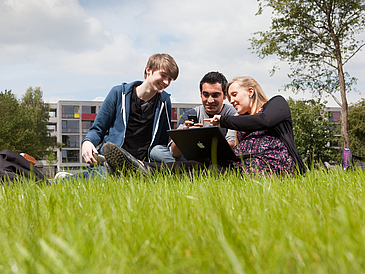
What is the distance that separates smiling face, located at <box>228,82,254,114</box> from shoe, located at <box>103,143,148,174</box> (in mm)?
1447

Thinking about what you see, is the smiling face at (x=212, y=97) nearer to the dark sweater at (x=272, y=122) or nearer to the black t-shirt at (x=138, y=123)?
the black t-shirt at (x=138, y=123)

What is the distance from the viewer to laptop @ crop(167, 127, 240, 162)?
3232 mm

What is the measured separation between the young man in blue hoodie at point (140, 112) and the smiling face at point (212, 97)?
23.2 inches

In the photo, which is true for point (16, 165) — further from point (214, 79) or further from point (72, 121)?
point (72, 121)

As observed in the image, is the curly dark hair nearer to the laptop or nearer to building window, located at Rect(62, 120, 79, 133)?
the laptop

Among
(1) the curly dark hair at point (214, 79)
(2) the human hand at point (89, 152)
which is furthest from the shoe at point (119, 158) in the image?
(1) the curly dark hair at point (214, 79)

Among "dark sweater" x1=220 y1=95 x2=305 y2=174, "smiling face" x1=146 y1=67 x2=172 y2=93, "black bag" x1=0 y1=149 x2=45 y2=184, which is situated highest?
"smiling face" x1=146 y1=67 x2=172 y2=93

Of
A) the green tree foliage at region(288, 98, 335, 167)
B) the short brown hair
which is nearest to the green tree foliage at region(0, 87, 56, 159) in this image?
the green tree foliage at region(288, 98, 335, 167)

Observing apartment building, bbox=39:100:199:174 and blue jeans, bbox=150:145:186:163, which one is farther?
apartment building, bbox=39:100:199:174

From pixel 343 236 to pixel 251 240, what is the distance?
1.00 ft

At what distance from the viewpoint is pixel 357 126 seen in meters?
35.2

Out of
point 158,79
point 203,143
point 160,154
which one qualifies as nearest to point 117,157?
point 203,143

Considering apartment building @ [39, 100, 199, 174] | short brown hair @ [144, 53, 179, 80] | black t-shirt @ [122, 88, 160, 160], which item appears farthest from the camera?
apartment building @ [39, 100, 199, 174]

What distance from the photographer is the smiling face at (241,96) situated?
3.77m
